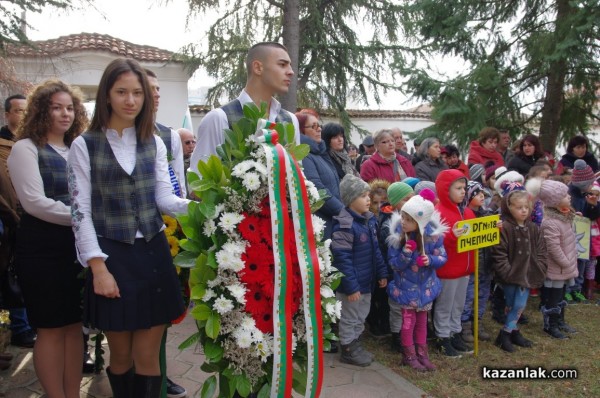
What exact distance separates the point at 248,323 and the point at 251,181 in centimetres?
66

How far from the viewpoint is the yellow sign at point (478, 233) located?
4164 millimetres

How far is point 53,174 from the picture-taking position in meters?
2.80

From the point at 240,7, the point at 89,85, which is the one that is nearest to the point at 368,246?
the point at 240,7

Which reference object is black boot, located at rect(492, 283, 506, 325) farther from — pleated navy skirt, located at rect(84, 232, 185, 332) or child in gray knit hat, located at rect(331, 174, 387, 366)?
pleated navy skirt, located at rect(84, 232, 185, 332)

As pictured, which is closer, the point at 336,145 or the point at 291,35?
the point at 336,145

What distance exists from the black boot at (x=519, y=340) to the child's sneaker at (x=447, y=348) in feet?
2.27

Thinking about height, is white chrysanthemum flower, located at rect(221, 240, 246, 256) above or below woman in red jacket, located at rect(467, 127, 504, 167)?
below

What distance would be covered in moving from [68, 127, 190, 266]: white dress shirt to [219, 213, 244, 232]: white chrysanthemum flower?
0.78 feet

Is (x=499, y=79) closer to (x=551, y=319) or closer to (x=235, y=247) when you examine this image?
(x=551, y=319)

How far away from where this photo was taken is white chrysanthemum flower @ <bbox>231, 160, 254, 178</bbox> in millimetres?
2375

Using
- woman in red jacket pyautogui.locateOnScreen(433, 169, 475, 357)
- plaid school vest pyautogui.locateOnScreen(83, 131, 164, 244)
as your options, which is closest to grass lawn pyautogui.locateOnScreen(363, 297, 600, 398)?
woman in red jacket pyautogui.locateOnScreen(433, 169, 475, 357)

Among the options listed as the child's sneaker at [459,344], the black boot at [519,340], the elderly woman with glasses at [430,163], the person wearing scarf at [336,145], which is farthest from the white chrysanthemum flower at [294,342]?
the elderly woman with glasses at [430,163]

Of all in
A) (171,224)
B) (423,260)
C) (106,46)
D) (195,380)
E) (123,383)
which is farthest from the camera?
(106,46)

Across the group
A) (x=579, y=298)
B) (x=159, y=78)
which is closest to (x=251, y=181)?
(x=579, y=298)
